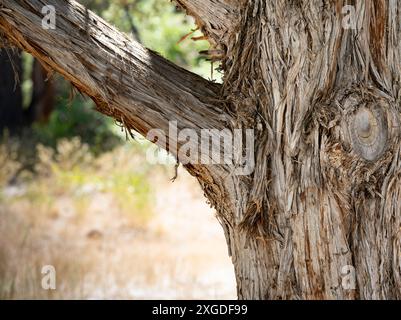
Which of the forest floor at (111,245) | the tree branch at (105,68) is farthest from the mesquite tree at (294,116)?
the forest floor at (111,245)

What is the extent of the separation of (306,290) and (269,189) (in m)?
0.39

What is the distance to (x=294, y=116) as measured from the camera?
8.39 feet

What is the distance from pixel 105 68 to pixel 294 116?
2.35 feet

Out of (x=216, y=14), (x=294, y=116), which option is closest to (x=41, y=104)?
(x=216, y=14)

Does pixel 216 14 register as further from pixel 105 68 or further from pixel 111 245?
pixel 111 245

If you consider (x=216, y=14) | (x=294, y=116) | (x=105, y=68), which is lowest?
(x=294, y=116)

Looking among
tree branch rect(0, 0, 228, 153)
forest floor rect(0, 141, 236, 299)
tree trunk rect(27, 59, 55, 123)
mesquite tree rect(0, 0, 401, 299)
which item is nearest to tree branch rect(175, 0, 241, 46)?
mesquite tree rect(0, 0, 401, 299)

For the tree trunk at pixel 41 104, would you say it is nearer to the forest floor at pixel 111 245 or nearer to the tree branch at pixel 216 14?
the forest floor at pixel 111 245

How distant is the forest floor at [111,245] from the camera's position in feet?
21.2

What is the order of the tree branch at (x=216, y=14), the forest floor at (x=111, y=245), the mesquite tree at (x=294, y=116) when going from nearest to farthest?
1. the mesquite tree at (x=294, y=116)
2. the tree branch at (x=216, y=14)
3. the forest floor at (x=111, y=245)

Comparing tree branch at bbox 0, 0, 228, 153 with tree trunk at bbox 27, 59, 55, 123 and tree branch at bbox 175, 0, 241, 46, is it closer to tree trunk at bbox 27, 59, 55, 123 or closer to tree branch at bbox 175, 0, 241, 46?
tree branch at bbox 175, 0, 241, 46

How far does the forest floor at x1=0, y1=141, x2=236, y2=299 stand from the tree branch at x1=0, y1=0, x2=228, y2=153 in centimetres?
366

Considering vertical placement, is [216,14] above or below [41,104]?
below

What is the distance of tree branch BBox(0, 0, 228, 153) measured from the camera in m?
2.55
